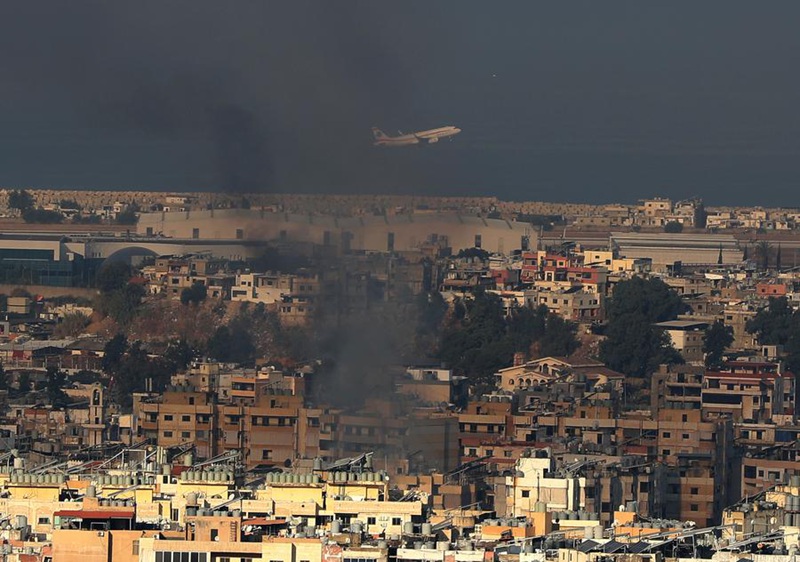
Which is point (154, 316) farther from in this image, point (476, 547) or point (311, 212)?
point (476, 547)

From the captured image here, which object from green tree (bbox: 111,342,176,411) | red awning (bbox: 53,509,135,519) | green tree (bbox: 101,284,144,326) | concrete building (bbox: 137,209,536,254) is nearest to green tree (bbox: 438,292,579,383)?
concrete building (bbox: 137,209,536,254)

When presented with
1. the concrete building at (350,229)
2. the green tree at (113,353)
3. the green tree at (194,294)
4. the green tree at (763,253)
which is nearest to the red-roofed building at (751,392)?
the concrete building at (350,229)

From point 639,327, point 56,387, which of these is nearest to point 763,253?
point 639,327

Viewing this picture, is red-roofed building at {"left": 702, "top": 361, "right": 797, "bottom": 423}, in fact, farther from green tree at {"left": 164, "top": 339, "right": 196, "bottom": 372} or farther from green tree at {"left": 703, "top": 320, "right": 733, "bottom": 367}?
green tree at {"left": 164, "top": 339, "right": 196, "bottom": 372}

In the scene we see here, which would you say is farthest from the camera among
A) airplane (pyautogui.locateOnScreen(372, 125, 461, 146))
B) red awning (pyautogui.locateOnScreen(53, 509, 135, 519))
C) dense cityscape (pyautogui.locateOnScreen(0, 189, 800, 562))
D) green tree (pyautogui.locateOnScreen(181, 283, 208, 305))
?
green tree (pyautogui.locateOnScreen(181, 283, 208, 305))

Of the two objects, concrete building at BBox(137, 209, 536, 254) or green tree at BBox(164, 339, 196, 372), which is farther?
green tree at BBox(164, 339, 196, 372)

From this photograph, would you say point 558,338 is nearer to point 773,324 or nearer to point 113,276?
point 773,324
